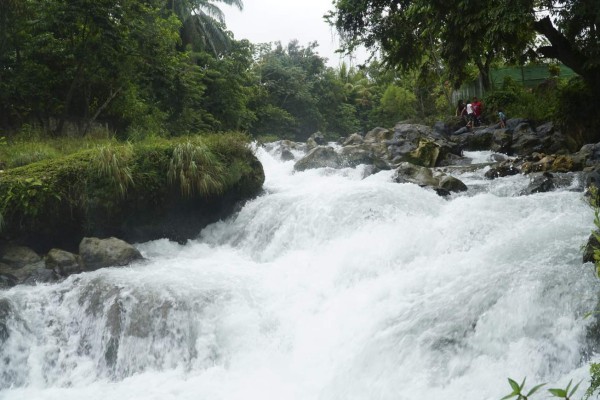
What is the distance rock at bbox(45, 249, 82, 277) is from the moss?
0.99 m

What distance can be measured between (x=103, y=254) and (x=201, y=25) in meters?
21.8

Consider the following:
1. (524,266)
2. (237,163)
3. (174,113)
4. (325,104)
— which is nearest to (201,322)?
(524,266)

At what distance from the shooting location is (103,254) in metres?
7.88

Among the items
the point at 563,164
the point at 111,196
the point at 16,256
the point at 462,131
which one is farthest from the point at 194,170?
the point at 462,131

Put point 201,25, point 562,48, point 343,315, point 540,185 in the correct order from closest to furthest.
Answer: point 343,315
point 540,185
point 562,48
point 201,25

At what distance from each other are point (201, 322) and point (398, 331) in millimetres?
2482

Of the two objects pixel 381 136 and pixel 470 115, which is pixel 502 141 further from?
pixel 381 136

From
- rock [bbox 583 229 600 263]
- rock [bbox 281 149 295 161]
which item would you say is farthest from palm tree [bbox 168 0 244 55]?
rock [bbox 583 229 600 263]

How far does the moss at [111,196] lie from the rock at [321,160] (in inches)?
161

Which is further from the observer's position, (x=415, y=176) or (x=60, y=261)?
(x=415, y=176)

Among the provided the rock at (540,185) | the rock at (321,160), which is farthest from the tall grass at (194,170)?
the rock at (540,185)

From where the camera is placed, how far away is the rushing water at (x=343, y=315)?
453 centimetres

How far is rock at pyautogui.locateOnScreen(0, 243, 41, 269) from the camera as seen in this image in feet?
25.7

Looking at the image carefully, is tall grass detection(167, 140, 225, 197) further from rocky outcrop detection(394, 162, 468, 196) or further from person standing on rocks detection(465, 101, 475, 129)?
person standing on rocks detection(465, 101, 475, 129)
